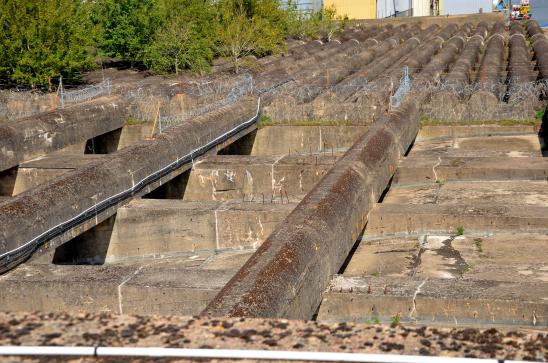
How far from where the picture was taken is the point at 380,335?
4531mm

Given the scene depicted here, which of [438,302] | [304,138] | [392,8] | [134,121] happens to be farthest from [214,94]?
[392,8]

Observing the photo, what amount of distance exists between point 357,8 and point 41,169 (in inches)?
1802

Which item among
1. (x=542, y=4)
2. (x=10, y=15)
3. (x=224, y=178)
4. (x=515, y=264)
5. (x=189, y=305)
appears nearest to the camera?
(x=189, y=305)

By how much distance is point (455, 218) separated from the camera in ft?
41.3

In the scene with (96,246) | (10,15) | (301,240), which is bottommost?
(96,246)

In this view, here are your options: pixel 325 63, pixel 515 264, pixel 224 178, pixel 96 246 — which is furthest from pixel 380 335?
pixel 325 63

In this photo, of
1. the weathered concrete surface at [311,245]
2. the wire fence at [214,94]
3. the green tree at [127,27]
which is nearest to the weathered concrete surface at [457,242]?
the weathered concrete surface at [311,245]

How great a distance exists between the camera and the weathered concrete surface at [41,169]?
16672 mm

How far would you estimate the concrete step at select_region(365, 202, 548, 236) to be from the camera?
40.3 feet

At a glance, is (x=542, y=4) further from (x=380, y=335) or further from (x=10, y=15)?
(x=380, y=335)

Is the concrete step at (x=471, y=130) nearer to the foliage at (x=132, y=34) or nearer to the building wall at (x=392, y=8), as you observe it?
the foliage at (x=132, y=34)

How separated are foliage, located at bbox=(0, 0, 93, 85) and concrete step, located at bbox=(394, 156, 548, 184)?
13.9 m

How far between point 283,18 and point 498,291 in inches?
1421

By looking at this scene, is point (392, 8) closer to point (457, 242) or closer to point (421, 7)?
point (421, 7)
